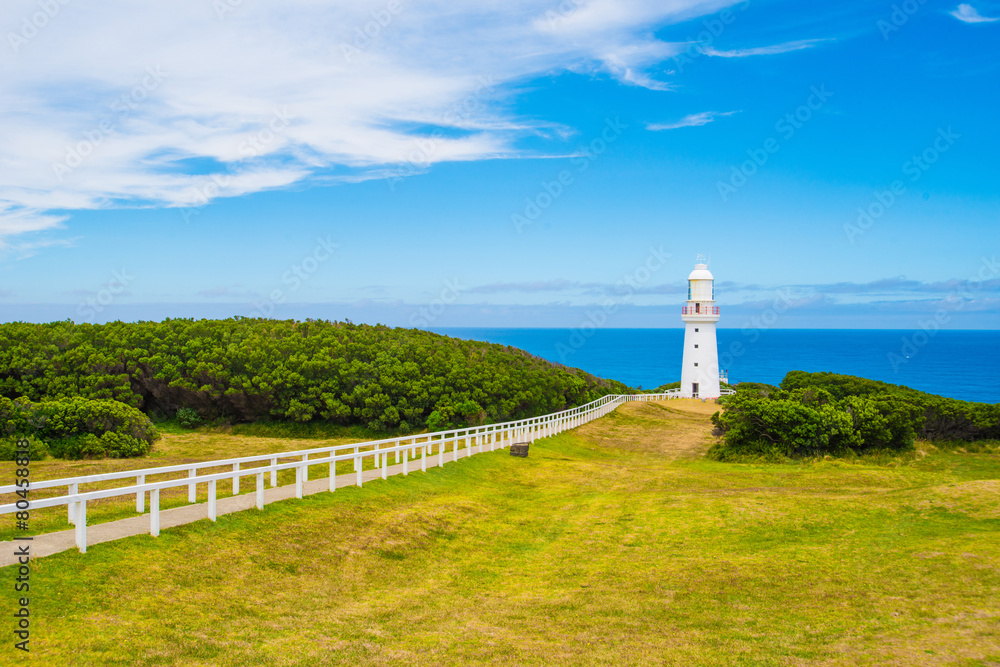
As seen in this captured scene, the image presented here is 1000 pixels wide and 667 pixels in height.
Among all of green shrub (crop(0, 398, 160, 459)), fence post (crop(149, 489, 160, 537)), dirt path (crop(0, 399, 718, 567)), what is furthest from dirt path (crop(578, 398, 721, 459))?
fence post (crop(149, 489, 160, 537))

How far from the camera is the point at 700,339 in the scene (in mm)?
57625

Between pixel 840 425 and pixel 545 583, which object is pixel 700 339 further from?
pixel 545 583

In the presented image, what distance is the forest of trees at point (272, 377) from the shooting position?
40.2 metres

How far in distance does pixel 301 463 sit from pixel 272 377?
88.0 feet

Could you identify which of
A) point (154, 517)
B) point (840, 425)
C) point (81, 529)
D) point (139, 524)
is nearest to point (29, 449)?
point (139, 524)

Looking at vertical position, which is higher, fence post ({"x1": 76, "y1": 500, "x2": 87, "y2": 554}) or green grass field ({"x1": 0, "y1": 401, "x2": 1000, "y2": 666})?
fence post ({"x1": 76, "y1": 500, "x2": 87, "y2": 554})

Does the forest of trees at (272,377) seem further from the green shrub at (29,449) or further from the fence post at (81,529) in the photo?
the fence post at (81,529)

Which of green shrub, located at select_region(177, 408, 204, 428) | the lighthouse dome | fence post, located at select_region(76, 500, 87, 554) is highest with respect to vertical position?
the lighthouse dome

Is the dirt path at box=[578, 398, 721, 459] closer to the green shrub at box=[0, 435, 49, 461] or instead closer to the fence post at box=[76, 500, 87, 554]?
the green shrub at box=[0, 435, 49, 461]

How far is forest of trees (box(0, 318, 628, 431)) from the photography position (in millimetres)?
40156

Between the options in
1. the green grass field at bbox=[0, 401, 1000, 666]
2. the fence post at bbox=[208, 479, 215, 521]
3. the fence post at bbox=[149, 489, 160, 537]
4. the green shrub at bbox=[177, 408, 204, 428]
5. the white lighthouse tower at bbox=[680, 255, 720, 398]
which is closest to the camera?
the green grass field at bbox=[0, 401, 1000, 666]

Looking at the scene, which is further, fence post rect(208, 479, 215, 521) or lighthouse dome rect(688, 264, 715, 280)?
lighthouse dome rect(688, 264, 715, 280)

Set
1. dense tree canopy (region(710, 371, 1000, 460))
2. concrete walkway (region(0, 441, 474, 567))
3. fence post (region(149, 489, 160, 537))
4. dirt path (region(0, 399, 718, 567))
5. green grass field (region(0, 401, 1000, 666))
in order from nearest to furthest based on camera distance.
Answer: green grass field (region(0, 401, 1000, 666)), concrete walkway (region(0, 441, 474, 567)), dirt path (region(0, 399, 718, 567)), fence post (region(149, 489, 160, 537)), dense tree canopy (region(710, 371, 1000, 460))

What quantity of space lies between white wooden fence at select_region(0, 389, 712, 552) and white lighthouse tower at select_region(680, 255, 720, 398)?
6.66ft
